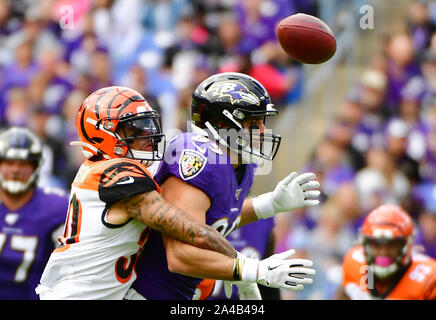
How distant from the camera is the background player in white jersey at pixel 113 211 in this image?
4117mm

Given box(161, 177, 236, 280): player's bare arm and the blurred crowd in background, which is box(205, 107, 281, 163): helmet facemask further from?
the blurred crowd in background

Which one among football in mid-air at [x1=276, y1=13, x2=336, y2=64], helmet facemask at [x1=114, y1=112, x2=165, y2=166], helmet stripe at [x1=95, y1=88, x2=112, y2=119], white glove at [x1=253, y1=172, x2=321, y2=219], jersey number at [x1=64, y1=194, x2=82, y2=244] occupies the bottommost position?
jersey number at [x1=64, y1=194, x2=82, y2=244]

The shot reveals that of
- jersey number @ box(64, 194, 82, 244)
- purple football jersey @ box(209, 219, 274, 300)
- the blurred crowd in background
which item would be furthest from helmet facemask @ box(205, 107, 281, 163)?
the blurred crowd in background

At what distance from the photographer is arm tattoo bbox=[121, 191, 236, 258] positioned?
160 inches

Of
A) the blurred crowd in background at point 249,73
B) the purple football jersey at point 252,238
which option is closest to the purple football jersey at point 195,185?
the purple football jersey at point 252,238

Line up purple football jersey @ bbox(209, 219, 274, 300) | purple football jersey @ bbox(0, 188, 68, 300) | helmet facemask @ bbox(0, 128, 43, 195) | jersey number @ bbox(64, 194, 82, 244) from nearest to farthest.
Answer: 1. jersey number @ bbox(64, 194, 82, 244)
2. purple football jersey @ bbox(0, 188, 68, 300)
3. purple football jersey @ bbox(209, 219, 274, 300)
4. helmet facemask @ bbox(0, 128, 43, 195)

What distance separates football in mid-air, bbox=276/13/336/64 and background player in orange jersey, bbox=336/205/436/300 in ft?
4.84

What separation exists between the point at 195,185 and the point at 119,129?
1.86 ft

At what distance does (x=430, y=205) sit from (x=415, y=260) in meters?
2.62

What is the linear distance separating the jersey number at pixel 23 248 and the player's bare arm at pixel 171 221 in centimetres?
212

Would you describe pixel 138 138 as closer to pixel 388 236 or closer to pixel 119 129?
pixel 119 129

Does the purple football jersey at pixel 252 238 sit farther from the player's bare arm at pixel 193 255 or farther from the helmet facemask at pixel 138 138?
the player's bare arm at pixel 193 255
